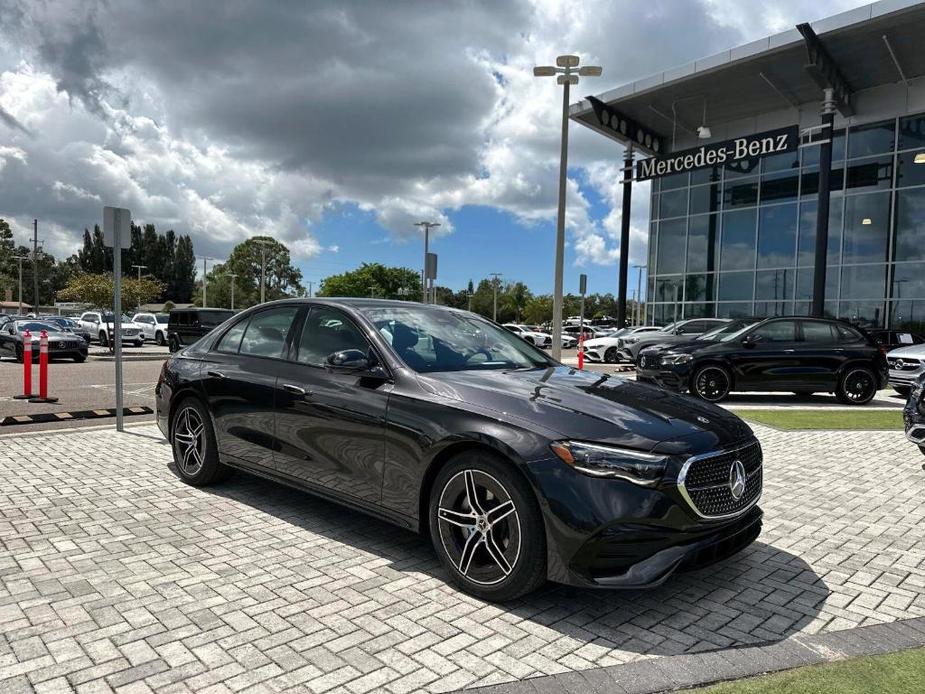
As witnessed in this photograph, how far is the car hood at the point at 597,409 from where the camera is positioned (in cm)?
308

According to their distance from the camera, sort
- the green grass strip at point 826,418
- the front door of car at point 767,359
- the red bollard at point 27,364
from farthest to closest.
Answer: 1. the front door of car at point 767,359
2. the red bollard at point 27,364
3. the green grass strip at point 826,418

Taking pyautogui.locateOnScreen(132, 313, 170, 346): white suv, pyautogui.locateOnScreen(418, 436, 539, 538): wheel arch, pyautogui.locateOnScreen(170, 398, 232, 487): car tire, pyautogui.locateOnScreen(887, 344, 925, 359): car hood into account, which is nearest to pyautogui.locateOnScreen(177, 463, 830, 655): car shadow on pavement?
pyautogui.locateOnScreen(418, 436, 539, 538): wheel arch

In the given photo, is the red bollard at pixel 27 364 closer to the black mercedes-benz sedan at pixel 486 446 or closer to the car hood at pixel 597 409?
the black mercedes-benz sedan at pixel 486 446

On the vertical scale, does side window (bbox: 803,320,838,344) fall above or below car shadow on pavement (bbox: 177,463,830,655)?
above

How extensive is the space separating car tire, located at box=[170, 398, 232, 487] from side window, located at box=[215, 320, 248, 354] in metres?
0.47

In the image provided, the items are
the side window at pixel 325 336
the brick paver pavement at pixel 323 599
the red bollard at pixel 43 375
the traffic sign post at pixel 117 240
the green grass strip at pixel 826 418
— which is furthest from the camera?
the red bollard at pixel 43 375

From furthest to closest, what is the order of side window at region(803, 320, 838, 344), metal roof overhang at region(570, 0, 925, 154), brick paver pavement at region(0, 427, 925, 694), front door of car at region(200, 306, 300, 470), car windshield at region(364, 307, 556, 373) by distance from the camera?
1. metal roof overhang at region(570, 0, 925, 154)
2. side window at region(803, 320, 838, 344)
3. front door of car at region(200, 306, 300, 470)
4. car windshield at region(364, 307, 556, 373)
5. brick paver pavement at region(0, 427, 925, 694)

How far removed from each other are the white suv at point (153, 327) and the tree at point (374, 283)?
57.3 m

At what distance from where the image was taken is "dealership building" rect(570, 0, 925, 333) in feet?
71.1

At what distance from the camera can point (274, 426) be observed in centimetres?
441

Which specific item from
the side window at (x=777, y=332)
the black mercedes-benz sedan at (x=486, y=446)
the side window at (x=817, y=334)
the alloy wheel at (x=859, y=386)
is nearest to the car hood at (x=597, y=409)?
the black mercedes-benz sedan at (x=486, y=446)

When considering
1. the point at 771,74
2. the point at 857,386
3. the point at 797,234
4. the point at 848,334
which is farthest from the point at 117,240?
the point at 797,234

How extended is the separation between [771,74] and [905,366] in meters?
15.5

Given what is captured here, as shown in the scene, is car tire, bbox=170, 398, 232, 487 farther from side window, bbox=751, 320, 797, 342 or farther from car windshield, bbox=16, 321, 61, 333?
car windshield, bbox=16, 321, 61, 333
